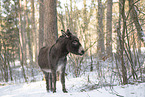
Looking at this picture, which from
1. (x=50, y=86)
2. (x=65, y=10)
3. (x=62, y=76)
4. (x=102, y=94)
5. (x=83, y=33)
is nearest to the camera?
(x=102, y=94)

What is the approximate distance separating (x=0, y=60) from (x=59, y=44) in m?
6.81

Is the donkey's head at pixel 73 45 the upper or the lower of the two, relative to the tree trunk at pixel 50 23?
lower

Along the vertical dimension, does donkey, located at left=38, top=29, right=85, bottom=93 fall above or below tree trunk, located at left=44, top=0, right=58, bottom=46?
below

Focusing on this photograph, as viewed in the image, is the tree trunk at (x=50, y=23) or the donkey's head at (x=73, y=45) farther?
the tree trunk at (x=50, y=23)

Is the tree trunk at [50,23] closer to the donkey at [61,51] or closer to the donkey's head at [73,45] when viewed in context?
the donkey at [61,51]

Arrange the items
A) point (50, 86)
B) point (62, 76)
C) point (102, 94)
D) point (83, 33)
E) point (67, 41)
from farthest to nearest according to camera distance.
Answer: point (83, 33)
point (50, 86)
point (62, 76)
point (67, 41)
point (102, 94)

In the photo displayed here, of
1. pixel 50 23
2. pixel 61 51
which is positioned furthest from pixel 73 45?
pixel 50 23

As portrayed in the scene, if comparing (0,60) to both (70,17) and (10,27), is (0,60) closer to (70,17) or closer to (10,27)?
(70,17)

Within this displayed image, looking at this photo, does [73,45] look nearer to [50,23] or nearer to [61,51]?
[61,51]

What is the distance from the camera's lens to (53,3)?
624 centimetres

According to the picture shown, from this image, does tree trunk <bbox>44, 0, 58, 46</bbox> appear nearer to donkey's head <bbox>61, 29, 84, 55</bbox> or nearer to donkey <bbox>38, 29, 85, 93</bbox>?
donkey <bbox>38, 29, 85, 93</bbox>

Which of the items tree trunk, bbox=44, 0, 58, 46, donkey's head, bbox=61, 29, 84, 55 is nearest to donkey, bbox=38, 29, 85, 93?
donkey's head, bbox=61, 29, 84, 55

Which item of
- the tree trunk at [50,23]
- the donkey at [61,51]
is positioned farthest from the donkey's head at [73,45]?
the tree trunk at [50,23]

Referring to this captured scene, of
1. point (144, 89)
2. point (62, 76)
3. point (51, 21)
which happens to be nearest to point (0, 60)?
point (51, 21)
